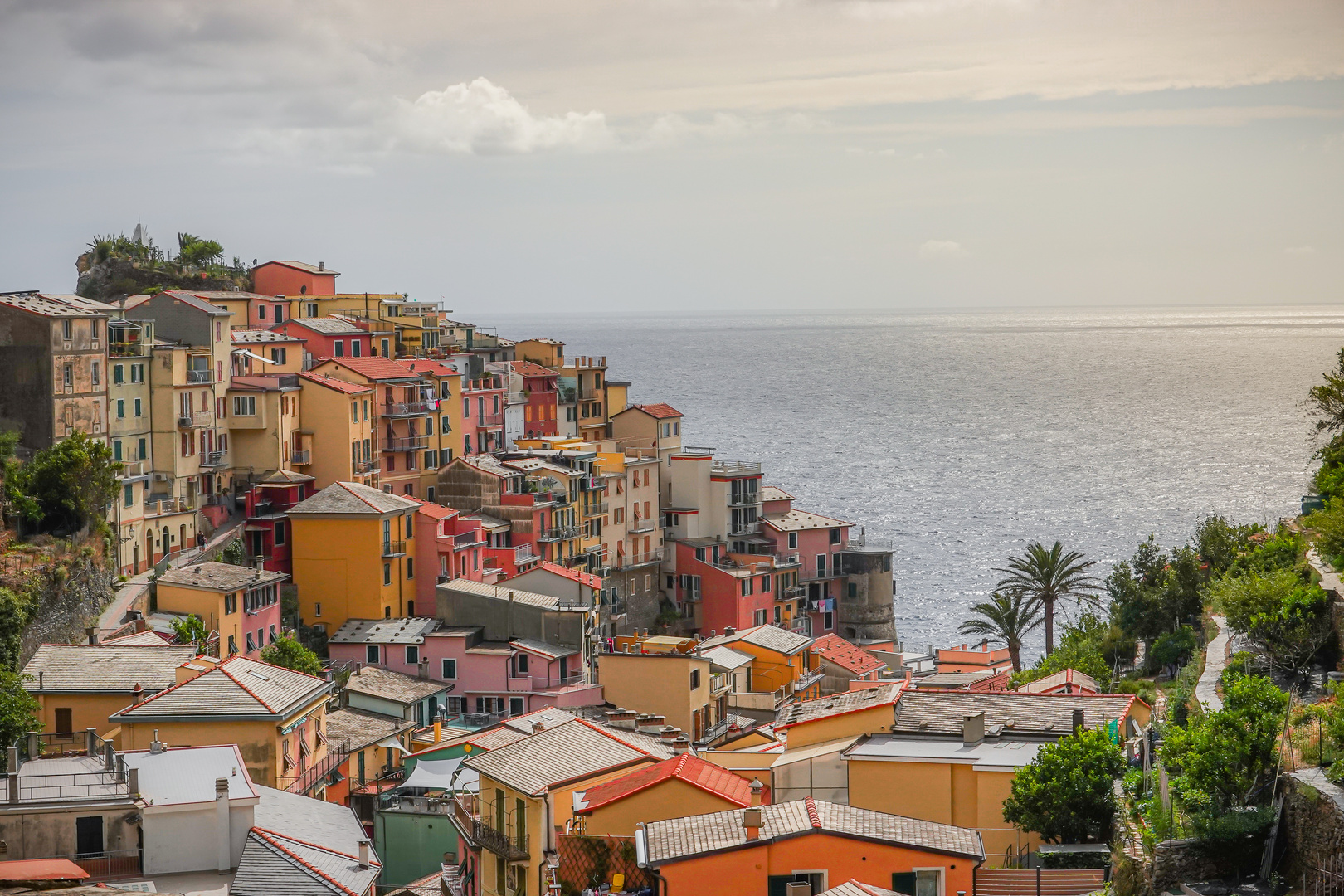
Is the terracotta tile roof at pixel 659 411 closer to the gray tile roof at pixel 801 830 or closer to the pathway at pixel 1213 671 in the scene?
the pathway at pixel 1213 671

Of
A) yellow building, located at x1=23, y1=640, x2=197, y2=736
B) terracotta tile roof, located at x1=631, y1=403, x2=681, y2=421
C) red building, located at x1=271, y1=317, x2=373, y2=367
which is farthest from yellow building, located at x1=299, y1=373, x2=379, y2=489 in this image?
yellow building, located at x1=23, y1=640, x2=197, y2=736

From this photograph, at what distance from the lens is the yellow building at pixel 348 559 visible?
207 feet

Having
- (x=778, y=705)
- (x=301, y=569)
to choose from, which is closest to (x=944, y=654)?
(x=778, y=705)

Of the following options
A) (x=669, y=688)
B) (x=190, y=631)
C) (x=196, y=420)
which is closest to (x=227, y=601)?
(x=190, y=631)

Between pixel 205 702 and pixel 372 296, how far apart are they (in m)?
52.5

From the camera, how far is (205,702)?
40.3 metres

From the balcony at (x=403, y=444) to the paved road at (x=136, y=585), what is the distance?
28.9ft

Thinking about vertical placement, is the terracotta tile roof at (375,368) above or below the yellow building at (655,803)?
above

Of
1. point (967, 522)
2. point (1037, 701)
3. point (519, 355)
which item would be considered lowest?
point (967, 522)

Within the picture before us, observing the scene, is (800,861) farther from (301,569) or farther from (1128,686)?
(301,569)

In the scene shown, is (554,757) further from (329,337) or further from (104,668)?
(329,337)

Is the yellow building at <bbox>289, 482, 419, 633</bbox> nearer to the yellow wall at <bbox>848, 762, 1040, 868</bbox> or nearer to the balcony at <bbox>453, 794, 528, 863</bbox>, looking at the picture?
the balcony at <bbox>453, 794, 528, 863</bbox>

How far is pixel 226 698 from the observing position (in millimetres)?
40719

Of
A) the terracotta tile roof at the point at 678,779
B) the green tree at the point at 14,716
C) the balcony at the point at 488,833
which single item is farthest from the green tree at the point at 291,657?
the terracotta tile roof at the point at 678,779
